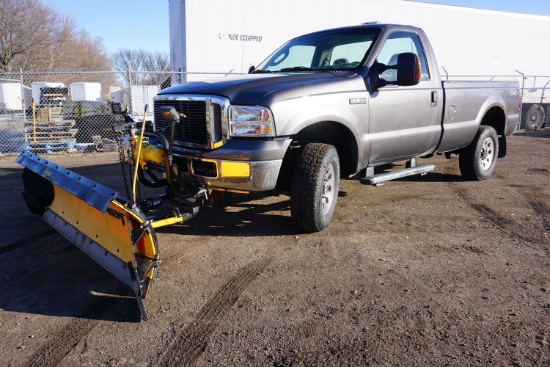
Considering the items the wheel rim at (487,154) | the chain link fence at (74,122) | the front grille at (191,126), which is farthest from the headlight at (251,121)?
the wheel rim at (487,154)

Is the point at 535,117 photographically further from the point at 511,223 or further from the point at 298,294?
the point at 298,294

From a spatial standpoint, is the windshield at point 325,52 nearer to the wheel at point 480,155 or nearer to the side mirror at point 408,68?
the side mirror at point 408,68

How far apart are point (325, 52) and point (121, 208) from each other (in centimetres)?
353

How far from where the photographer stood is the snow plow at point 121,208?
10.3ft

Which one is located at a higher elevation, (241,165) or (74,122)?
(241,165)

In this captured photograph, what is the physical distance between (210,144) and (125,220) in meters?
1.24

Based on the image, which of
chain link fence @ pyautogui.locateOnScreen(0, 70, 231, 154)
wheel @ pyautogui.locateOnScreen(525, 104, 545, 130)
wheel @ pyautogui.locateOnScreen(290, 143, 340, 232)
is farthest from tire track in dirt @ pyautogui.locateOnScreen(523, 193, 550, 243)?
wheel @ pyautogui.locateOnScreen(525, 104, 545, 130)

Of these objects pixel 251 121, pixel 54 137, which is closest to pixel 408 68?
pixel 251 121

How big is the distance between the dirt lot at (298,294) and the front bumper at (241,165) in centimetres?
63

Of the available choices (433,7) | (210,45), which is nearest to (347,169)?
(210,45)

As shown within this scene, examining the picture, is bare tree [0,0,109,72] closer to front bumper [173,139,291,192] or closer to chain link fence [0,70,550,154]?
chain link fence [0,70,550,154]

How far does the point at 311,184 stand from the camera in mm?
4289

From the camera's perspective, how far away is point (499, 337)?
9.12ft

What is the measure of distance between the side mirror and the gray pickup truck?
10mm
